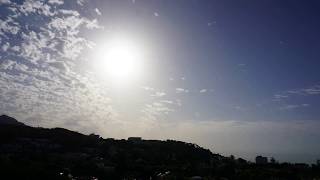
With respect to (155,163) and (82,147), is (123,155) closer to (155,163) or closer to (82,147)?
(155,163)

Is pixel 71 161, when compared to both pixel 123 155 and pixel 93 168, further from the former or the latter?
pixel 123 155

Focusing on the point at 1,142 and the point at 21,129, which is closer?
the point at 1,142

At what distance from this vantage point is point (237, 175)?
104000 millimetres

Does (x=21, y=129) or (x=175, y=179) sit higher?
(x=21, y=129)

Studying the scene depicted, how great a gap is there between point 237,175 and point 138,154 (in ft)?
150

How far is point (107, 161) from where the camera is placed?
116m

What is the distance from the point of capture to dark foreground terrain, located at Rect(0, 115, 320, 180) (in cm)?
8562

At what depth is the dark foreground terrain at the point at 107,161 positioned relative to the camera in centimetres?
8562

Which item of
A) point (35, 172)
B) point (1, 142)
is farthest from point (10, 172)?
point (1, 142)

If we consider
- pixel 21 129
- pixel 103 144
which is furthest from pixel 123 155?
pixel 21 129

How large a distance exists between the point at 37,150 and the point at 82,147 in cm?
2247

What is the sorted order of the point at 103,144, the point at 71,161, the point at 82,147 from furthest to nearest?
the point at 103,144, the point at 82,147, the point at 71,161

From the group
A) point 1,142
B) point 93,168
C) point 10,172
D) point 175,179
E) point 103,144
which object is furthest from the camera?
point 103,144

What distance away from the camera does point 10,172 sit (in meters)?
65.8
